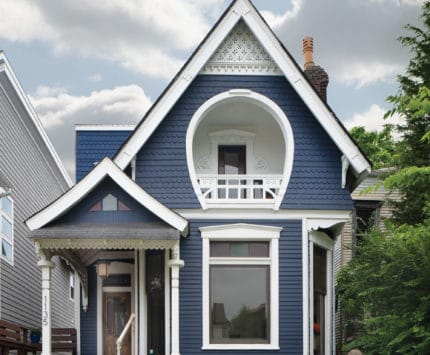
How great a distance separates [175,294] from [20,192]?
924 cm

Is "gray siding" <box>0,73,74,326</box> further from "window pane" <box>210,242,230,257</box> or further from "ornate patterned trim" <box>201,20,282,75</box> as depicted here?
"window pane" <box>210,242,230,257</box>

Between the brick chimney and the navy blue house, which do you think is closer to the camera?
the navy blue house

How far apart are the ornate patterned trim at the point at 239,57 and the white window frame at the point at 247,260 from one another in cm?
336

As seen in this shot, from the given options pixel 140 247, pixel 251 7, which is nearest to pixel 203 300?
pixel 140 247

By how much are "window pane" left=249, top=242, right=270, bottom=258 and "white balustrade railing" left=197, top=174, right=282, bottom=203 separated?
0.90 meters

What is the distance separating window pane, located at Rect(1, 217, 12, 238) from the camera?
72.2 feet

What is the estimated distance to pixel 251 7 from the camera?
60.7 feet

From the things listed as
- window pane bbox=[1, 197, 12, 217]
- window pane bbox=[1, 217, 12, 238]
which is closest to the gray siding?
window pane bbox=[1, 197, 12, 217]

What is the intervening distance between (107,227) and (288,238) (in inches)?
155

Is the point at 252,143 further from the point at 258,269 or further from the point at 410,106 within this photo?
the point at 410,106

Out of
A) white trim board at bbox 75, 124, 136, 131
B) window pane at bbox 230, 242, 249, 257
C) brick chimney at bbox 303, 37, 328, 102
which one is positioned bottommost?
window pane at bbox 230, 242, 249, 257

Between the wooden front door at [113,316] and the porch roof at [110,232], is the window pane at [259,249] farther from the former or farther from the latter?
the wooden front door at [113,316]

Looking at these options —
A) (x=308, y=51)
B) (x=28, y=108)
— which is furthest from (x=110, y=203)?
(x=308, y=51)

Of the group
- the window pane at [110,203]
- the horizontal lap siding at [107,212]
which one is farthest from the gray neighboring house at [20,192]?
the window pane at [110,203]
